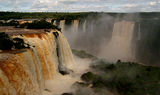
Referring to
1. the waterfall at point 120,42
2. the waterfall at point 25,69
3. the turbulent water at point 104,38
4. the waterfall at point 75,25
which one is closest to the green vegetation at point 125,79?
the waterfall at point 25,69

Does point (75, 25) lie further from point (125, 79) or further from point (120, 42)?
point (125, 79)

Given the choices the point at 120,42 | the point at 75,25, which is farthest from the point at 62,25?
the point at 120,42

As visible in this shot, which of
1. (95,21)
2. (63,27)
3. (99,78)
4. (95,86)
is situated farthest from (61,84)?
(95,21)

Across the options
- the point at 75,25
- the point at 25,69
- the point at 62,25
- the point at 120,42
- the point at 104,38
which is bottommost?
the point at 120,42

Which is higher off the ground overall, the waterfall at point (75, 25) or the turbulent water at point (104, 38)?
the waterfall at point (75, 25)

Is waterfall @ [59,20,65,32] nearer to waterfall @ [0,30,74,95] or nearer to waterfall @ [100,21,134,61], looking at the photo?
waterfall @ [100,21,134,61]

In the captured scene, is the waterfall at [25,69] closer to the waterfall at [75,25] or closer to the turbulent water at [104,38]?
the turbulent water at [104,38]
